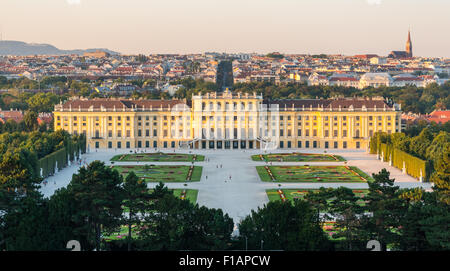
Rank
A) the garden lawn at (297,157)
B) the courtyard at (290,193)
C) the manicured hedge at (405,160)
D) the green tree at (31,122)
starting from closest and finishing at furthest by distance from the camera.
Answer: the courtyard at (290,193) → the manicured hedge at (405,160) → the garden lawn at (297,157) → the green tree at (31,122)

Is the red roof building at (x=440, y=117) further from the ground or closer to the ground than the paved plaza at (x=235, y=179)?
further from the ground

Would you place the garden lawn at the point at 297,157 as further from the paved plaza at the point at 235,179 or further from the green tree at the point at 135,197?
the green tree at the point at 135,197

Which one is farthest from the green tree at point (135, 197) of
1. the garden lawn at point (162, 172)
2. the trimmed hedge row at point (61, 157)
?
the trimmed hedge row at point (61, 157)

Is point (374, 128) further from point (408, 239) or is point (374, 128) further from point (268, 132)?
point (408, 239)

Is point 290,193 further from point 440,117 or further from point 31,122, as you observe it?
point 440,117

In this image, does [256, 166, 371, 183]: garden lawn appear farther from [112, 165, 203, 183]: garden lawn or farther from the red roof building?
the red roof building

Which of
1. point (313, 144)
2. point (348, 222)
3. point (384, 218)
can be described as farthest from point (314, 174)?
point (384, 218)
